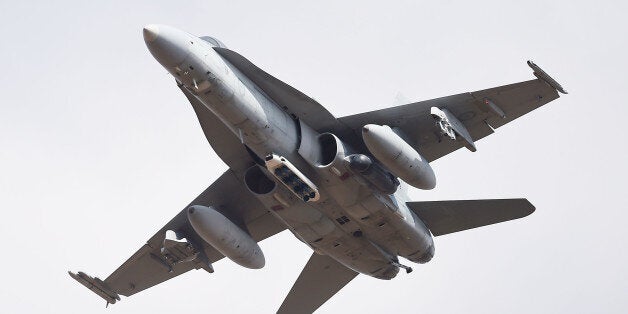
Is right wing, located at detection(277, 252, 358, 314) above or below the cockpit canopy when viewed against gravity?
below

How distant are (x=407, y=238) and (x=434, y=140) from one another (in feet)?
9.67

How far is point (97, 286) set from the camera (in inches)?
1227

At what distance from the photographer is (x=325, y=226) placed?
88.7 feet

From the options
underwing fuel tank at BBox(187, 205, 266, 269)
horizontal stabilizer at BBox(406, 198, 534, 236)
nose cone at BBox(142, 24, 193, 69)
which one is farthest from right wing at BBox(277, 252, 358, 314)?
nose cone at BBox(142, 24, 193, 69)

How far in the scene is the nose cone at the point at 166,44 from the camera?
22.7m

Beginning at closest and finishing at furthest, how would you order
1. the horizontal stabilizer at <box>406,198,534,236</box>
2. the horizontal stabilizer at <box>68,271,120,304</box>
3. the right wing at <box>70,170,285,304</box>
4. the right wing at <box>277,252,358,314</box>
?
the horizontal stabilizer at <box>406,198,534,236</box> < the right wing at <box>70,170,285,304</box> < the right wing at <box>277,252,358,314</box> < the horizontal stabilizer at <box>68,271,120,304</box>

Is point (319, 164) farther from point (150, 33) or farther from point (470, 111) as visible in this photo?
point (150, 33)

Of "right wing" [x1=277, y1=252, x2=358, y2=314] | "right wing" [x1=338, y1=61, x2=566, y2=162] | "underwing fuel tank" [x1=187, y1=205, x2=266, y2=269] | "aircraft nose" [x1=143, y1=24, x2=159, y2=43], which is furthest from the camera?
"right wing" [x1=277, y1=252, x2=358, y2=314]

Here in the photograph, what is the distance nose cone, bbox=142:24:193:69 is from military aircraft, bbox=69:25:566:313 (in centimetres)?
3

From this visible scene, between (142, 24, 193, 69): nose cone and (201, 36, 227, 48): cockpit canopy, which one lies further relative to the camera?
(201, 36, 227, 48): cockpit canopy

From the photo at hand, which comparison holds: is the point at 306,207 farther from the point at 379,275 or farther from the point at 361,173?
the point at 379,275

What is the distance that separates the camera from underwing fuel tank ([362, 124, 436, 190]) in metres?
24.1

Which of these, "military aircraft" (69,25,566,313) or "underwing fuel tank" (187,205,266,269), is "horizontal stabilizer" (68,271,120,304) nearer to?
"military aircraft" (69,25,566,313)

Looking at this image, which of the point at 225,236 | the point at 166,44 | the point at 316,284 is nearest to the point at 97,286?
the point at 225,236
